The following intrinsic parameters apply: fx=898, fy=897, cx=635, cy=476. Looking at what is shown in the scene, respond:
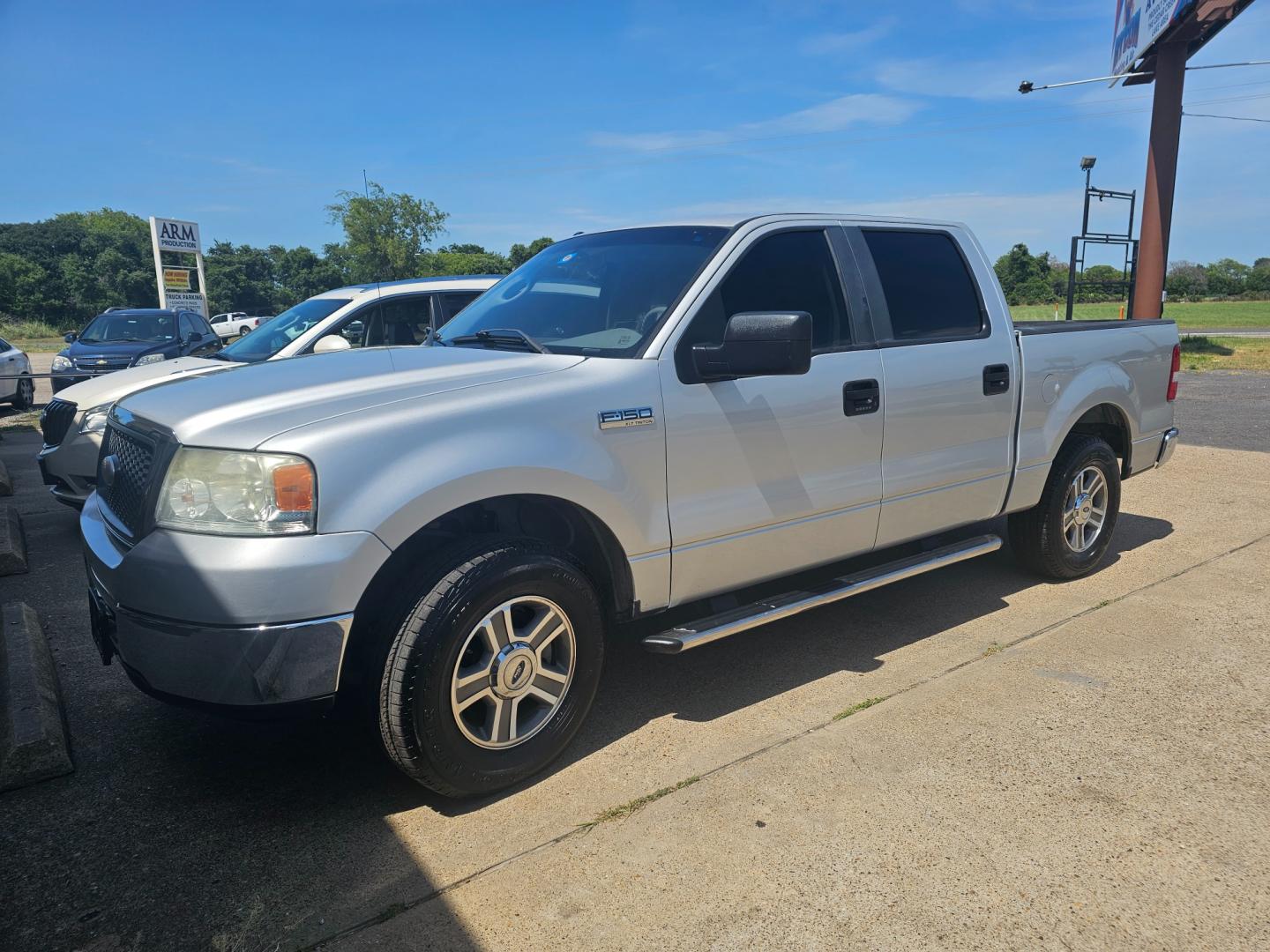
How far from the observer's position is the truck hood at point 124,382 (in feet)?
22.1

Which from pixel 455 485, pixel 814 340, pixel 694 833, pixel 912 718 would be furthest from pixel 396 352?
pixel 912 718

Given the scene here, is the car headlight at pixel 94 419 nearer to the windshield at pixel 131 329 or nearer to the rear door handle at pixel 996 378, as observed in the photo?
the rear door handle at pixel 996 378

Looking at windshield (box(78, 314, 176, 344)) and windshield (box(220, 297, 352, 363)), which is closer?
windshield (box(220, 297, 352, 363))

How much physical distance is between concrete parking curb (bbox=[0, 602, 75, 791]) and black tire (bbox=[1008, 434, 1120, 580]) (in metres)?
4.72

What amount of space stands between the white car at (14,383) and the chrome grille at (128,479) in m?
13.8

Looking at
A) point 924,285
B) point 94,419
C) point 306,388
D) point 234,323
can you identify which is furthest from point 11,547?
point 234,323

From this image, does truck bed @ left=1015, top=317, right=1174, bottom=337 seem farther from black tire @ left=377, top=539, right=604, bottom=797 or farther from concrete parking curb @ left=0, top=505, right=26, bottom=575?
concrete parking curb @ left=0, top=505, right=26, bottom=575

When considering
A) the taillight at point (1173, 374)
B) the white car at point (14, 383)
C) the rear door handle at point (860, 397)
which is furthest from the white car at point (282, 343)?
the white car at point (14, 383)

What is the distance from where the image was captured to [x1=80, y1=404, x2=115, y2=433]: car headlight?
641cm

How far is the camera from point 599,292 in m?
3.82

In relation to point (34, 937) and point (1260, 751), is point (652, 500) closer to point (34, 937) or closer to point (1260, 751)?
point (34, 937)

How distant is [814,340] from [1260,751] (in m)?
2.25

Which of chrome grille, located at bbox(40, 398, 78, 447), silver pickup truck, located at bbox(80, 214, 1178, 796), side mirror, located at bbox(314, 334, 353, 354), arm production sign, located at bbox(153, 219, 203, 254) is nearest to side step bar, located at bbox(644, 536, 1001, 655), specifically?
silver pickup truck, located at bbox(80, 214, 1178, 796)

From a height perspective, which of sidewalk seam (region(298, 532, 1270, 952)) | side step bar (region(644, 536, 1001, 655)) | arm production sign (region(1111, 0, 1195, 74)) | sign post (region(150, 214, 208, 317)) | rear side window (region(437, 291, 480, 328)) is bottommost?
sidewalk seam (region(298, 532, 1270, 952))
